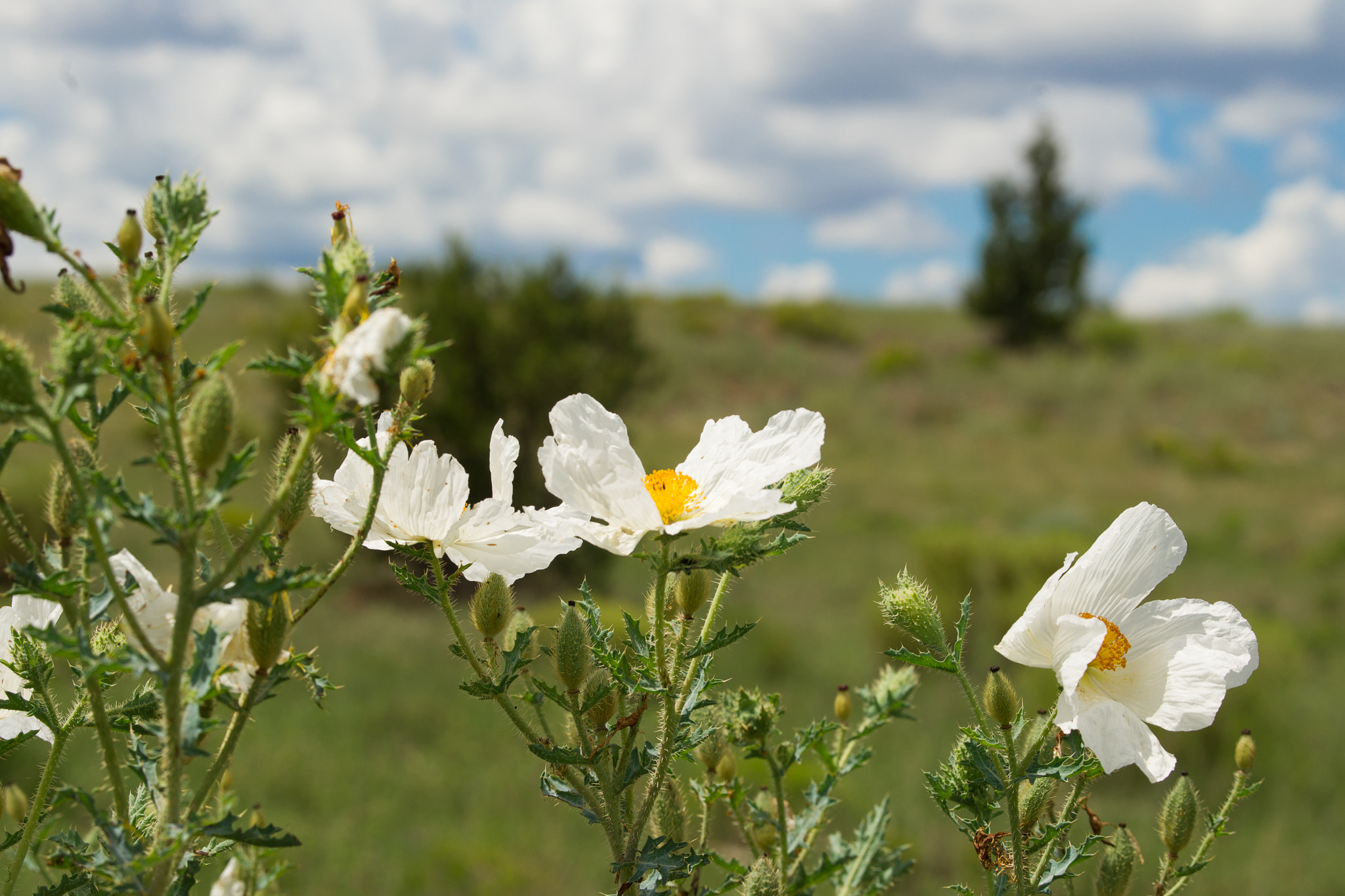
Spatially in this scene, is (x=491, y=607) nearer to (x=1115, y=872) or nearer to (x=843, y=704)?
(x=843, y=704)

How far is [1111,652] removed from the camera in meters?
0.94

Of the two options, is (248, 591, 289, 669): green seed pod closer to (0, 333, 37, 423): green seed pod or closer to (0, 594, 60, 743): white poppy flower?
(0, 333, 37, 423): green seed pod

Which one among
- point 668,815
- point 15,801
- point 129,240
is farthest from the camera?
point 15,801

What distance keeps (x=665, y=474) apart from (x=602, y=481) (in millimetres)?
103

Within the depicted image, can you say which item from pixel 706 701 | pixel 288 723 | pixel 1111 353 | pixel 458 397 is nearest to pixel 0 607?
pixel 706 701

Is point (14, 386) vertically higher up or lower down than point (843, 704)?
higher up

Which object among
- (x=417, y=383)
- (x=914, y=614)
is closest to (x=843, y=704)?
(x=914, y=614)

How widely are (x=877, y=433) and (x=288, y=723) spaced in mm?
13341

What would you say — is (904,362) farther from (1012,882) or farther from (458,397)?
(1012,882)

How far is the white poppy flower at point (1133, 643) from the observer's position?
83cm

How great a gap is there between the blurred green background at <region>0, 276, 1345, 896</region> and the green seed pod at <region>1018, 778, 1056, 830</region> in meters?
0.64

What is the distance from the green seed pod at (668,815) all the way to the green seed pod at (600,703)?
0.33ft

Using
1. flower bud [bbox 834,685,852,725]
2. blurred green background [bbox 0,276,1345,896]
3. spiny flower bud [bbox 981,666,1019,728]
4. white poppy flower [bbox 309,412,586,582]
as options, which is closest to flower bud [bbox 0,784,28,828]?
blurred green background [bbox 0,276,1345,896]

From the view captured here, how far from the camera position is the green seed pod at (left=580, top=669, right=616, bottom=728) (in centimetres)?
86
